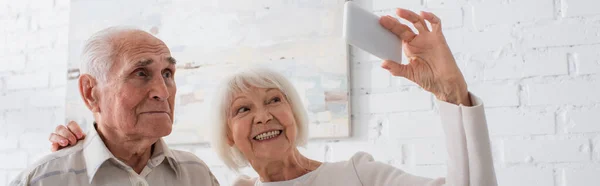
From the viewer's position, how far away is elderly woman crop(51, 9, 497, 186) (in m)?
1.25

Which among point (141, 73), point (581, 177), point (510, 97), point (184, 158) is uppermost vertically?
point (141, 73)

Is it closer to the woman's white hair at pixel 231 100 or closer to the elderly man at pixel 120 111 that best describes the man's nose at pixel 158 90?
the elderly man at pixel 120 111

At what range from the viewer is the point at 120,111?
1340 mm

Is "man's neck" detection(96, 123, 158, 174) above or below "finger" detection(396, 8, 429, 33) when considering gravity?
below

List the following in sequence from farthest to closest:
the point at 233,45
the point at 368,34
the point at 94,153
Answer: the point at 233,45, the point at 94,153, the point at 368,34

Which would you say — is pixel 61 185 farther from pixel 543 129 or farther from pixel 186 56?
pixel 543 129

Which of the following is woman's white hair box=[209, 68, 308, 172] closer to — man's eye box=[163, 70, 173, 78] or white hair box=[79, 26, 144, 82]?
man's eye box=[163, 70, 173, 78]

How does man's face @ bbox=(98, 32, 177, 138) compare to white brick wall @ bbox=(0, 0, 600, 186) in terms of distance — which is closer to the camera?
man's face @ bbox=(98, 32, 177, 138)

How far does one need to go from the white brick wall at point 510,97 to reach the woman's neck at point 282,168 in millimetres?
448

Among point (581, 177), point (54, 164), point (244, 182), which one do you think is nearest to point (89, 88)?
point (54, 164)

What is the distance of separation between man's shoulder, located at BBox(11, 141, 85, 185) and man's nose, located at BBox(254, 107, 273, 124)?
1.40 ft

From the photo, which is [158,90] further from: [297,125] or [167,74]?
[297,125]

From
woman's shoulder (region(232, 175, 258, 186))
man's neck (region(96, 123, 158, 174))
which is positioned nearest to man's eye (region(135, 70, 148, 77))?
man's neck (region(96, 123, 158, 174))

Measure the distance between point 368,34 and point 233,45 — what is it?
1107 millimetres
